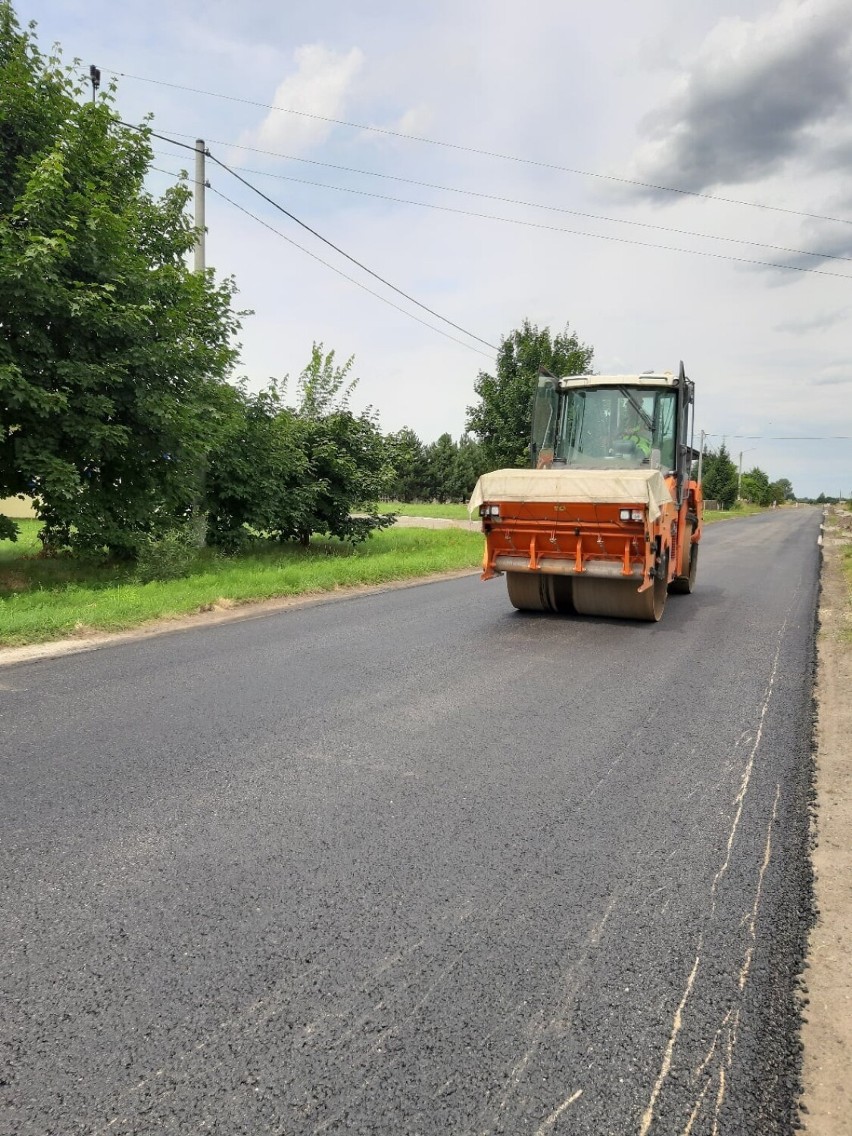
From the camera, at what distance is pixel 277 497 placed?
15570 millimetres

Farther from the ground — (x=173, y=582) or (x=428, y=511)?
(x=428, y=511)

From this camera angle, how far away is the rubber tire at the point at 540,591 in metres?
8.90

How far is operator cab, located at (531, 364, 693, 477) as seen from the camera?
30.7 ft

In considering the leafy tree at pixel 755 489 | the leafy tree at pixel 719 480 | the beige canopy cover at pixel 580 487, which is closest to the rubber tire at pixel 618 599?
the beige canopy cover at pixel 580 487

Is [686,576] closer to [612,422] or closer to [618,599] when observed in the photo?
[612,422]

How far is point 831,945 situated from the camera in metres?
2.66

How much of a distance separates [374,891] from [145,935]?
86 cm

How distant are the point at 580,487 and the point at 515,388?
1944cm

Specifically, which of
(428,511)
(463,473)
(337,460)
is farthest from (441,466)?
(337,460)

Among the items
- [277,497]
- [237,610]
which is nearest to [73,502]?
[237,610]

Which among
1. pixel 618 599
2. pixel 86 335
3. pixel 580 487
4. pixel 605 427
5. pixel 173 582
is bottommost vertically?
pixel 173 582

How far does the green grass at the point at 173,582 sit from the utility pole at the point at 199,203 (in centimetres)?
585

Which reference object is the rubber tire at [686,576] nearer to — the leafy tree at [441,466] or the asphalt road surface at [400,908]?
the asphalt road surface at [400,908]

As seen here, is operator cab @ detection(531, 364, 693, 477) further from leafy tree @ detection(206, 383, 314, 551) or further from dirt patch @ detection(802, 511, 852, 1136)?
leafy tree @ detection(206, 383, 314, 551)
